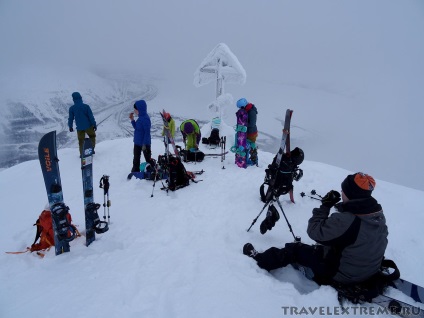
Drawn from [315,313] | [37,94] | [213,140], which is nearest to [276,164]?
[315,313]

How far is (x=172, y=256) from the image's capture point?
3.89 meters

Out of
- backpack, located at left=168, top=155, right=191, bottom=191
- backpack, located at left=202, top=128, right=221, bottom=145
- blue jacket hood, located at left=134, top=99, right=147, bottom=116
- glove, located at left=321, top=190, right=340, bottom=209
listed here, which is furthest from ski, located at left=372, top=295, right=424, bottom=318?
backpack, located at left=202, top=128, right=221, bottom=145

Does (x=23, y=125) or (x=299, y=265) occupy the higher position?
(x=299, y=265)

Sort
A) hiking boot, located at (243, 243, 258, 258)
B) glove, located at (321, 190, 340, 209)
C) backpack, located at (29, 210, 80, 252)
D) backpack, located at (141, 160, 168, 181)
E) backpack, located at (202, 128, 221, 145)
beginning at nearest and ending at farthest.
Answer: glove, located at (321, 190, 340, 209) → hiking boot, located at (243, 243, 258, 258) → backpack, located at (29, 210, 80, 252) → backpack, located at (141, 160, 168, 181) → backpack, located at (202, 128, 221, 145)

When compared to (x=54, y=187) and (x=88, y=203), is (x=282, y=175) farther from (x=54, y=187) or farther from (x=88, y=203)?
(x=54, y=187)

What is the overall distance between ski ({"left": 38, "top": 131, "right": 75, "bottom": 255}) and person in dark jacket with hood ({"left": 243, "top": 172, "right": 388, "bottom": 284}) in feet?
12.3

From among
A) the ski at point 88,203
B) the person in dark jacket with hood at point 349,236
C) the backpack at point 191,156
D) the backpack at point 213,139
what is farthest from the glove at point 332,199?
the backpack at point 213,139

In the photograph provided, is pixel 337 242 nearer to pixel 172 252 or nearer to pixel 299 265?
pixel 299 265

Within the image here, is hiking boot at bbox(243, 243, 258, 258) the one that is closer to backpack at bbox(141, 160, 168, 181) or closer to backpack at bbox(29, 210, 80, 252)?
backpack at bbox(29, 210, 80, 252)

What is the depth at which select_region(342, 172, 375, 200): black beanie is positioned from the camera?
273 centimetres

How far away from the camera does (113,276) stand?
11.1 ft

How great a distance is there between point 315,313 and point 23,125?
9324 centimetres

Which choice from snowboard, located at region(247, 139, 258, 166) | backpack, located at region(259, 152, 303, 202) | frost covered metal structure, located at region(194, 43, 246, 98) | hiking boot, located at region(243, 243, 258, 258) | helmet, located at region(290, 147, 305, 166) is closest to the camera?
hiking boot, located at region(243, 243, 258, 258)

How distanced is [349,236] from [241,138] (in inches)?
233
